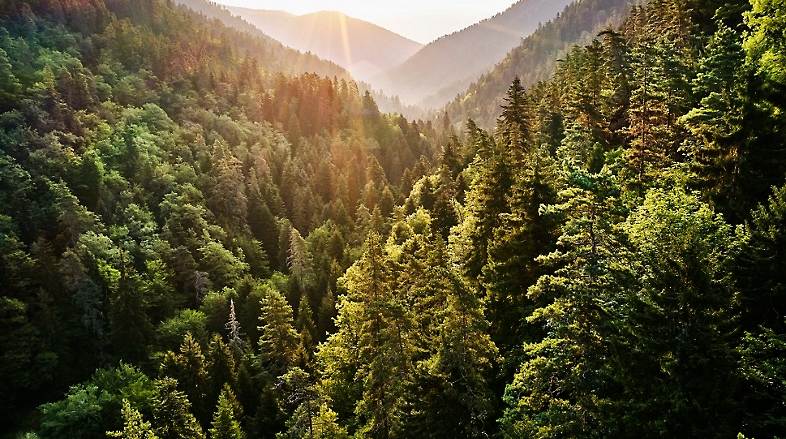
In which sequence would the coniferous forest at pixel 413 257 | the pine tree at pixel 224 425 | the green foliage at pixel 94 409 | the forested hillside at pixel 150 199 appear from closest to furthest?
the coniferous forest at pixel 413 257 → the pine tree at pixel 224 425 → the green foliage at pixel 94 409 → the forested hillside at pixel 150 199

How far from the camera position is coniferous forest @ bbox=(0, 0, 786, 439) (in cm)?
1444

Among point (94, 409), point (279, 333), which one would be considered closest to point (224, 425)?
point (279, 333)

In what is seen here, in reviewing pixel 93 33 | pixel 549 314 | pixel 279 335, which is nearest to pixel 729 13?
pixel 549 314

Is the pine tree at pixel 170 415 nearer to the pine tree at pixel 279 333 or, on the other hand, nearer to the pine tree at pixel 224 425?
the pine tree at pixel 224 425

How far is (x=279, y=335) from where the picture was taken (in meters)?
41.5

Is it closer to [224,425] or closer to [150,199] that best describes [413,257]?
[224,425]

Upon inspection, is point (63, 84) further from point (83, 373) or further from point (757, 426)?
point (757, 426)

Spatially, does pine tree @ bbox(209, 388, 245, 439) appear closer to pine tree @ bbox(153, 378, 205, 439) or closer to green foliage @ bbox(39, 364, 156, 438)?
pine tree @ bbox(153, 378, 205, 439)

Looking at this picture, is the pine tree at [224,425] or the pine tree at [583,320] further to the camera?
the pine tree at [224,425]

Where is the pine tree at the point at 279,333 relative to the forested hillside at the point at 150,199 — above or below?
below

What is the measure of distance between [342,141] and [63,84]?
6852 cm

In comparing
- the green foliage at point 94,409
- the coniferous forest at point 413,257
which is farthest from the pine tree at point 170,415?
the green foliage at point 94,409

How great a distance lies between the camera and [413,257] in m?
27.5

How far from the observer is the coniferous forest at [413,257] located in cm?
1444
